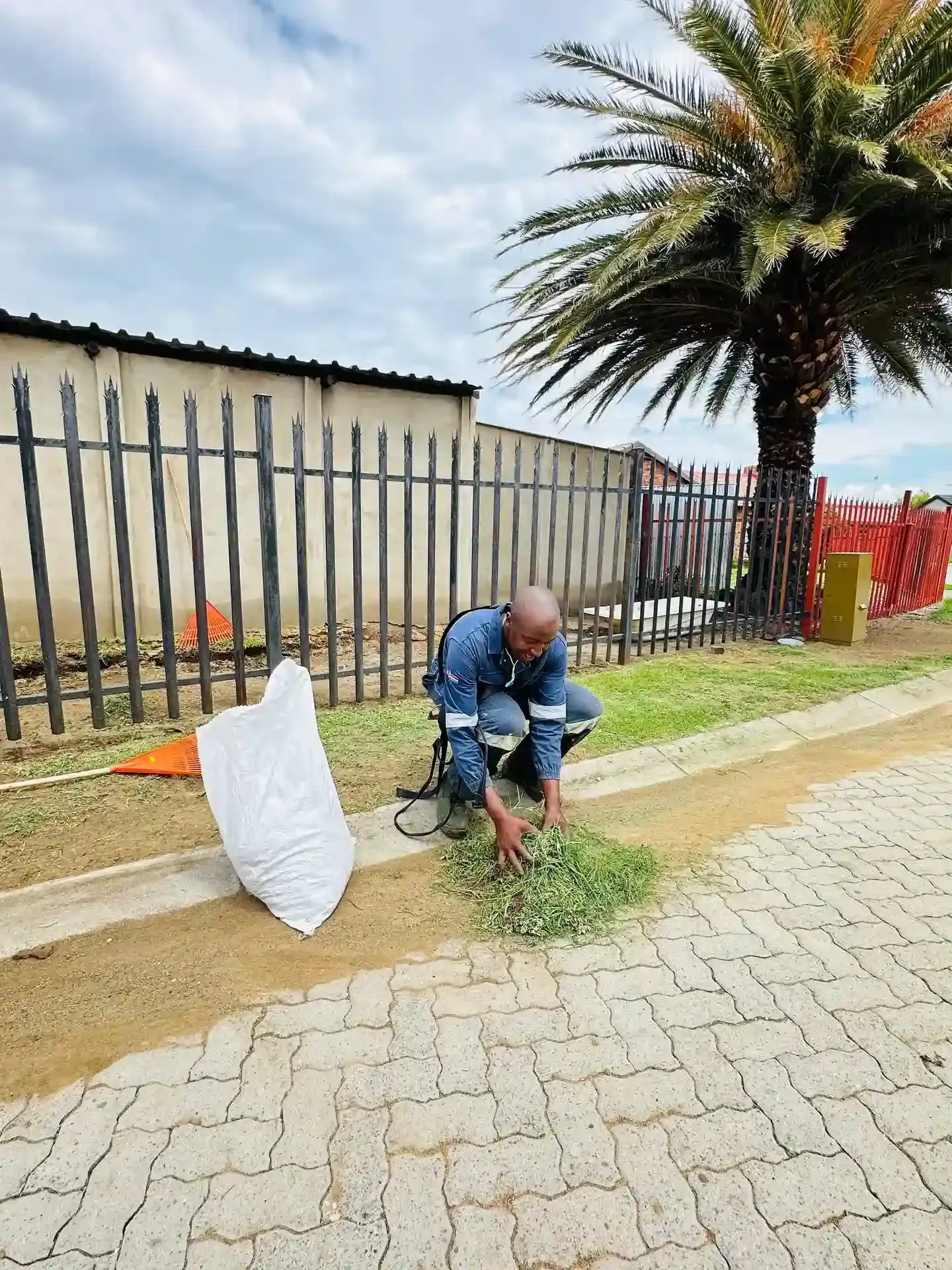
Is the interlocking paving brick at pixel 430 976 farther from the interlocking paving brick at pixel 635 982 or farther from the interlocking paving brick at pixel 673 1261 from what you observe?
the interlocking paving brick at pixel 673 1261

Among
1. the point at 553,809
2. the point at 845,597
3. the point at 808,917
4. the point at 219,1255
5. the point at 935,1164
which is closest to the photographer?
the point at 219,1255

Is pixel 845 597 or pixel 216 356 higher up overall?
pixel 216 356

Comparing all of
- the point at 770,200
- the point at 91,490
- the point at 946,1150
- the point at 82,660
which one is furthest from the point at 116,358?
the point at 946,1150

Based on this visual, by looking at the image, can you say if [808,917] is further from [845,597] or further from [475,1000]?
[845,597]

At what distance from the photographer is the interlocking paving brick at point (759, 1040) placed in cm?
203

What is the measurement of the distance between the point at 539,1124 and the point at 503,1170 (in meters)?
0.17

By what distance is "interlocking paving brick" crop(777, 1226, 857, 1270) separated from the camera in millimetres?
1448

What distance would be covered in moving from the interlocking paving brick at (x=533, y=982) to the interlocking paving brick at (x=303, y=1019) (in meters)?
0.47

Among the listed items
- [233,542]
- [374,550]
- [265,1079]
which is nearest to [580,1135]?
[265,1079]

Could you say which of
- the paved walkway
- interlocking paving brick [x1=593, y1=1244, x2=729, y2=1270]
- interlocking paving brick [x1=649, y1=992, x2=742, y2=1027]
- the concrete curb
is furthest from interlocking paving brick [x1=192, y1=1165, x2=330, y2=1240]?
the concrete curb

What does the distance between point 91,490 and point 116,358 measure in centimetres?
151

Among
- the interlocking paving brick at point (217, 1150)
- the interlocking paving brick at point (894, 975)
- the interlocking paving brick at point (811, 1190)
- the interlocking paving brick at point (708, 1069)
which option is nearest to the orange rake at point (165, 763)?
the interlocking paving brick at point (217, 1150)

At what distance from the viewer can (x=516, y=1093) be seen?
73.9 inches

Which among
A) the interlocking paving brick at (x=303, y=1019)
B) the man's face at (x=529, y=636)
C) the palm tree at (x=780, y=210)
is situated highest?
the palm tree at (x=780, y=210)
